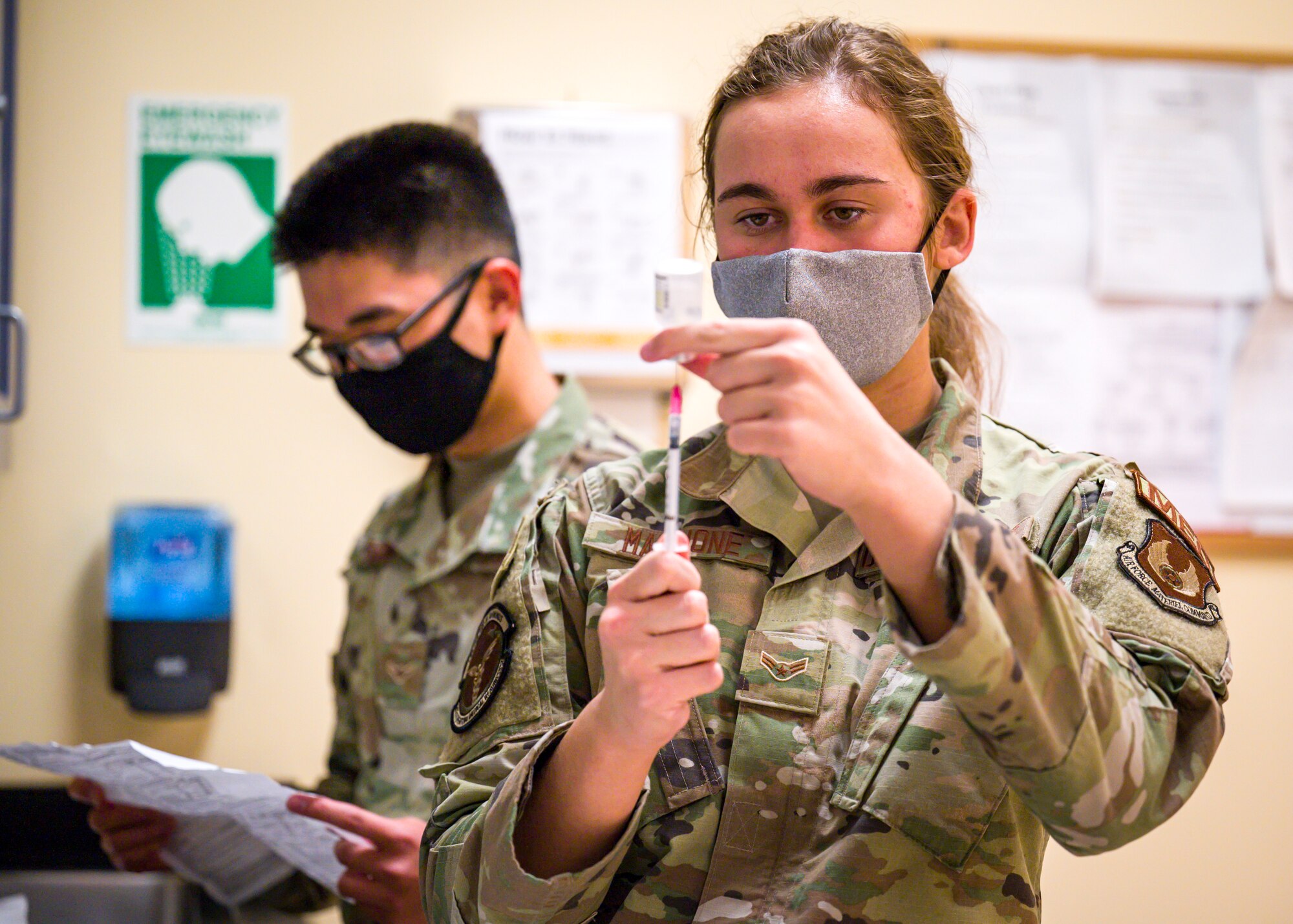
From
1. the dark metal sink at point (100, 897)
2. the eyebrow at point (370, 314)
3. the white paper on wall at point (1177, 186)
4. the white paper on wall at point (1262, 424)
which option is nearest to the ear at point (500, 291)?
the eyebrow at point (370, 314)

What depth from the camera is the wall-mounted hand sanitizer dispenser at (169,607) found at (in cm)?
216

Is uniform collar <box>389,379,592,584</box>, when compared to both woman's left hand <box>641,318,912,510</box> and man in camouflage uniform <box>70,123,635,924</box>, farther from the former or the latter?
woman's left hand <box>641,318,912,510</box>

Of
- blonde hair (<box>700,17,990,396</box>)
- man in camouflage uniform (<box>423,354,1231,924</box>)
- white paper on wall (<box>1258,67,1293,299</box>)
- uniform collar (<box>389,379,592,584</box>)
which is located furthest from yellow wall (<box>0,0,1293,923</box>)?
man in camouflage uniform (<box>423,354,1231,924</box>)

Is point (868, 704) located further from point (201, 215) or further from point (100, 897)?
point (201, 215)

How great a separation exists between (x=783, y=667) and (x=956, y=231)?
47cm

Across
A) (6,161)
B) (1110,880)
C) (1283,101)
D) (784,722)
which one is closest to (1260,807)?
(1110,880)

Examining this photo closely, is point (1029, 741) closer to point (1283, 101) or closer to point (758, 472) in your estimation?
point (758, 472)

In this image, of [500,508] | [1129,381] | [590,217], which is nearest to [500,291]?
[500,508]

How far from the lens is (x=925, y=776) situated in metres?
0.94

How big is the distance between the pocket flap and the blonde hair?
41 cm

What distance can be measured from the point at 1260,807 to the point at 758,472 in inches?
73.8

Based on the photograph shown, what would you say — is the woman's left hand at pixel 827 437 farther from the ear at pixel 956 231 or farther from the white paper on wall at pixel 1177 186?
the white paper on wall at pixel 1177 186

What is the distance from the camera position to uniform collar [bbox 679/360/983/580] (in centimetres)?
104

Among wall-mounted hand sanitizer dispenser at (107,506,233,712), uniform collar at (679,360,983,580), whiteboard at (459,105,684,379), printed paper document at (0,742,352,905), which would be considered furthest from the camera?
whiteboard at (459,105,684,379)
